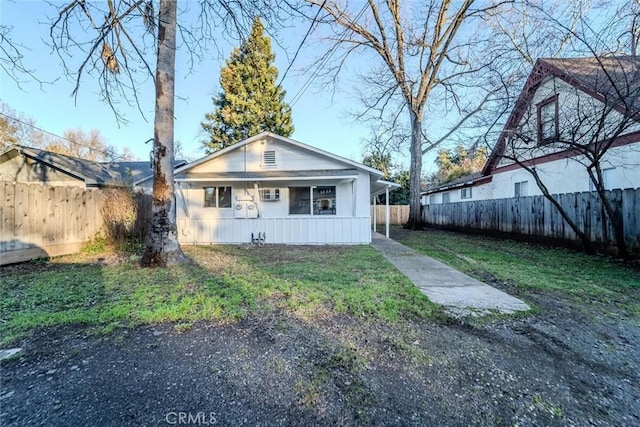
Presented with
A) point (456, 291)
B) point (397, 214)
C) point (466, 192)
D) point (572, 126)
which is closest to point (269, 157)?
point (456, 291)

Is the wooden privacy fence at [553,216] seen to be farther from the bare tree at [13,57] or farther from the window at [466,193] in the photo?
the bare tree at [13,57]

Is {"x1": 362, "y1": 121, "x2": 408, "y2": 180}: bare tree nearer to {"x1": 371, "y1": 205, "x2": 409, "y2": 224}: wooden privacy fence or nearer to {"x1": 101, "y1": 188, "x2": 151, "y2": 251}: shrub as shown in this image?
{"x1": 371, "y1": 205, "x2": 409, "y2": 224}: wooden privacy fence

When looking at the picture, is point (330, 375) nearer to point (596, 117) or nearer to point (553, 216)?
point (596, 117)

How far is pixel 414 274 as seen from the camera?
5.55 m

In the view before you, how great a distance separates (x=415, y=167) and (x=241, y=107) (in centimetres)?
1663

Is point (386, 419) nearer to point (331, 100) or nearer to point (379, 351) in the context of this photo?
point (379, 351)

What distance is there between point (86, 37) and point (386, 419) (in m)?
8.64

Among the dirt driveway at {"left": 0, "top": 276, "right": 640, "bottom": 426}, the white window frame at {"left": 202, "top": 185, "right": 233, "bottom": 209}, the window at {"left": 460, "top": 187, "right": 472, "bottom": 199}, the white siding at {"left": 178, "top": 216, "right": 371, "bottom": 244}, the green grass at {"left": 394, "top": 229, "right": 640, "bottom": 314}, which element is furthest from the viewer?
the window at {"left": 460, "top": 187, "right": 472, "bottom": 199}

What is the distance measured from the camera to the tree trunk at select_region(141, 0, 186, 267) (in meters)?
6.14

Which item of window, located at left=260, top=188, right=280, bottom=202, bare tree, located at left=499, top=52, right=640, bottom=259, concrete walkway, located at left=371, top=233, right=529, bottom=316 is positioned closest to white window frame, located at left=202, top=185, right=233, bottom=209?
window, located at left=260, top=188, right=280, bottom=202

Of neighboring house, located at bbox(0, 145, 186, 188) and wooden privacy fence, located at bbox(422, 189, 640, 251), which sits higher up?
neighboring house, located at bbox(0, 145, 186, 188)

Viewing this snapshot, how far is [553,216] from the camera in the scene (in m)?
9.77

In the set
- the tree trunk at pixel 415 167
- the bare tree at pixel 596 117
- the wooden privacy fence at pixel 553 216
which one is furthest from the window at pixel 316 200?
the tree trunk at pixel 415 167

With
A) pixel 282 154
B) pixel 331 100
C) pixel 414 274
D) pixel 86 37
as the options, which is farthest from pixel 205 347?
pixel 331 100
